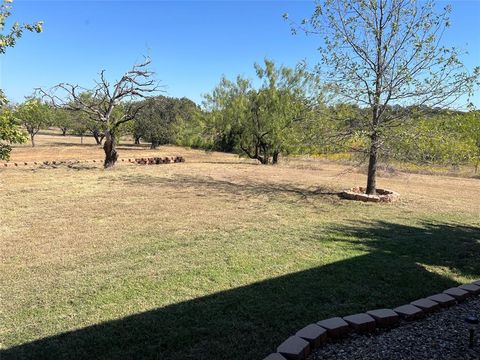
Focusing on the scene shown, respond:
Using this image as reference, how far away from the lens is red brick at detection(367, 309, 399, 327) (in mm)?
3234

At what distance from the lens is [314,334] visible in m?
2.91

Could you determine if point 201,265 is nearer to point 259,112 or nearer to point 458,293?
point 458,293

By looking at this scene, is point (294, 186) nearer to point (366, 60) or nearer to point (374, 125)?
point (374, 125)

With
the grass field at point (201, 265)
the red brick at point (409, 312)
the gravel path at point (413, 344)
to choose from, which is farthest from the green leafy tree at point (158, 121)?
the gravel path at point (413, 344)

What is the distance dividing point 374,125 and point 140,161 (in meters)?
11.7

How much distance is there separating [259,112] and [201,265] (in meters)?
15.5

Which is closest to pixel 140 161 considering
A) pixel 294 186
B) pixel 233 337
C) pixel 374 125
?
pixel 294 186

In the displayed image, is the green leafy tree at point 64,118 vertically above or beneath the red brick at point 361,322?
above

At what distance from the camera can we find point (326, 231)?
668 centimetres

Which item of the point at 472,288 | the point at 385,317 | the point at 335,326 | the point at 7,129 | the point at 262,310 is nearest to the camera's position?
the point at 335,326

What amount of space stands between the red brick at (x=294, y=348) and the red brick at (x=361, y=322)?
21.5 inches

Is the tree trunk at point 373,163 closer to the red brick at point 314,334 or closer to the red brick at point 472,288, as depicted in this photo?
the red brick at point 472,288

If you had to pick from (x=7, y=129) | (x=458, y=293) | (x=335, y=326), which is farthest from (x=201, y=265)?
(x=7, y=129)

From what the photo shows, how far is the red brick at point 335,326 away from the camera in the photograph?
119 inches
